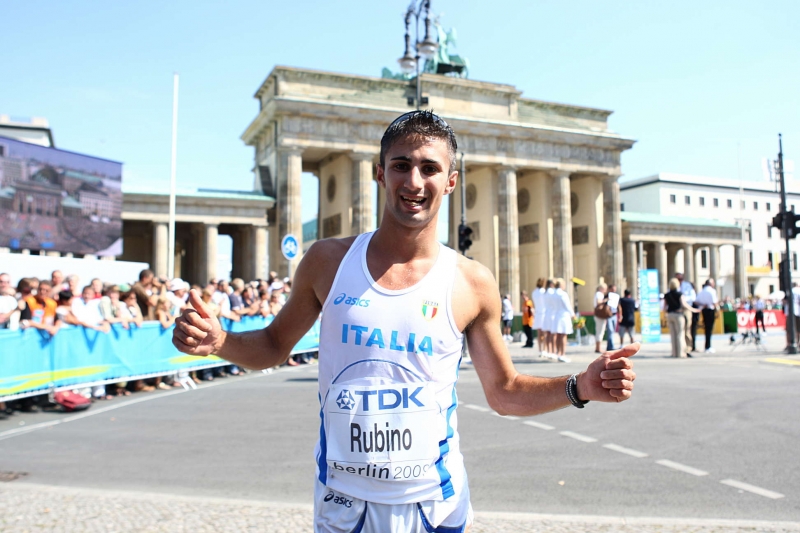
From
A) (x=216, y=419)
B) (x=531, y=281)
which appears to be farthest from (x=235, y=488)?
(x=531, y=281)

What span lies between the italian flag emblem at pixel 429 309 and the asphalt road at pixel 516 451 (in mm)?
3154

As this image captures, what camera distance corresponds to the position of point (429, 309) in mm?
2186

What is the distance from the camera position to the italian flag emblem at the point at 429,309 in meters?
2.18

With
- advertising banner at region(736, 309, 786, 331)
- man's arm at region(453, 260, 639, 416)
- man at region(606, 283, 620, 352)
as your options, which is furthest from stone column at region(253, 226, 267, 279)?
man's arm at region(453, 260, 639, 416)

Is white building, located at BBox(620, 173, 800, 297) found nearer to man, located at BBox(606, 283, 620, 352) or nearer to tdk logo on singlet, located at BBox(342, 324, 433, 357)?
man, located at BBox(606, 283, 620, 352)

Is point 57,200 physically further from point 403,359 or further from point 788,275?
point 403,359

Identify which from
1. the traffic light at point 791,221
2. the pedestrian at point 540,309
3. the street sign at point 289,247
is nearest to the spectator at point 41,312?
the street sign at point 289,247

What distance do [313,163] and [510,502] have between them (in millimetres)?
50638

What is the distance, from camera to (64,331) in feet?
33.7

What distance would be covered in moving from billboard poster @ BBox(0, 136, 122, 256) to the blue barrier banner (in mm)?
19003

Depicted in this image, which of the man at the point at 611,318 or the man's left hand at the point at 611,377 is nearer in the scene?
the man's left hand at the point at 611,377

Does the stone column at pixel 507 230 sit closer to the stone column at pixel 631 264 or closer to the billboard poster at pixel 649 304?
the stone column at pixel 631 264

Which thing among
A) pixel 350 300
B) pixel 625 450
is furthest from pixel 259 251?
pixel 350 300

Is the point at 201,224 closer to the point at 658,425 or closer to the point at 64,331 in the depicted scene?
the point at 64,331
